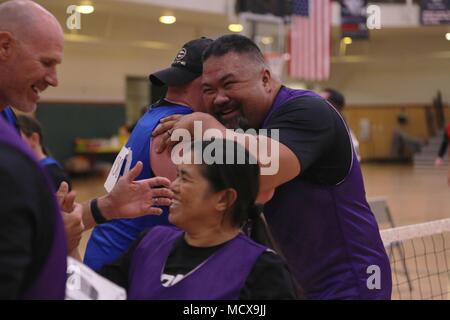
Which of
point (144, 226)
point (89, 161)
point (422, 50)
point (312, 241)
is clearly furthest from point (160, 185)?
point (422, 50)

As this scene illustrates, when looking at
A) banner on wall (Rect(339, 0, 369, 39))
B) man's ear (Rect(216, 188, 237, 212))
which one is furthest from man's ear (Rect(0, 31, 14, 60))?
banner on wall (Rect(339, 0, 369, 39))

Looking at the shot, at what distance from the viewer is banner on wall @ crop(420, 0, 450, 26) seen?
23.1m

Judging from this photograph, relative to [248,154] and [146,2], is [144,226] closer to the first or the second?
[248,154]

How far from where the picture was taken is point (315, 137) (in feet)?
9.32

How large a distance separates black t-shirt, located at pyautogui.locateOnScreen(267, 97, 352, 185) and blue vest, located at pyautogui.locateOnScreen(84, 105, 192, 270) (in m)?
0.59

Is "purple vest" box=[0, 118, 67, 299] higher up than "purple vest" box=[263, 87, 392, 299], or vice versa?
"purple vest" box=[0, 118, 67, 299]

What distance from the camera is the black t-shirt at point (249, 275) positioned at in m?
2.21

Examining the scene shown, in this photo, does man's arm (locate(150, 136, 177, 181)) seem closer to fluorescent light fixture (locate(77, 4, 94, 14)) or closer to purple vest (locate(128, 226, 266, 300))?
purple vest (locate(128, 226, 266, 300))

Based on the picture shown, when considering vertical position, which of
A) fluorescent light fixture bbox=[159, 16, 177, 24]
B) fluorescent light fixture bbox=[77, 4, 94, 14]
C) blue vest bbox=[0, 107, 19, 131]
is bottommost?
blue vest bbox=[0, 107, 19, 131]

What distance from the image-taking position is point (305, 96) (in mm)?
2943

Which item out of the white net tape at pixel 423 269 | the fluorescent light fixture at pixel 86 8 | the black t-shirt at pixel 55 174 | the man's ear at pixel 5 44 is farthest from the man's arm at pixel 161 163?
the fluorescent light fixture at pixel 86 8

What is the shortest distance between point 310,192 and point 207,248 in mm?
706

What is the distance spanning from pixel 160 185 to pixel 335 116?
799 millimetres
